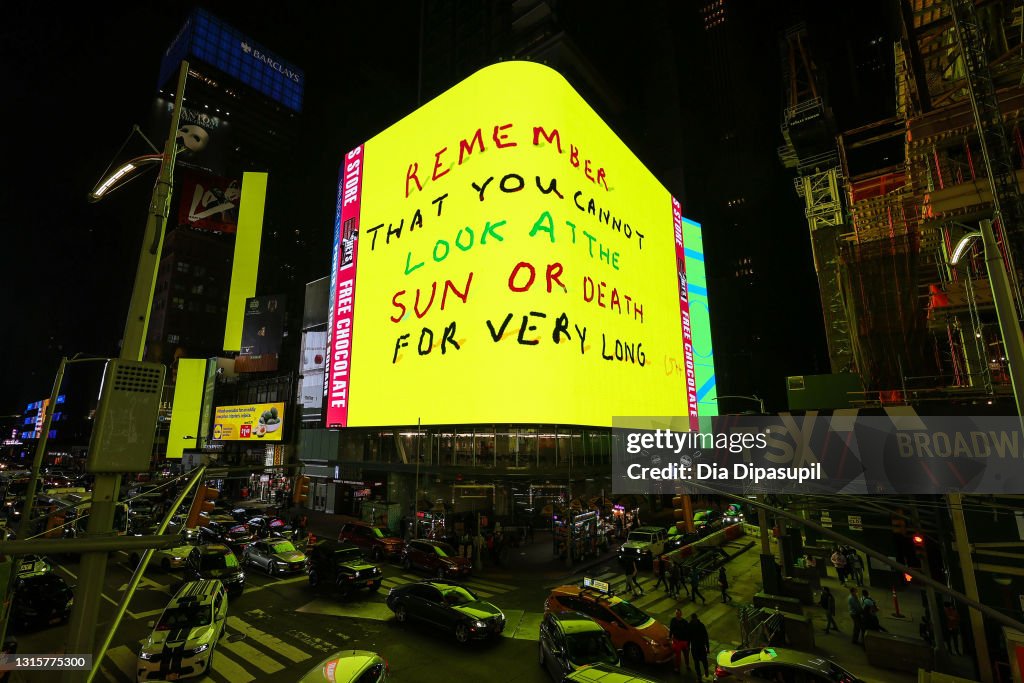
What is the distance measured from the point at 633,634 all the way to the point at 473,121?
19089 millimetres

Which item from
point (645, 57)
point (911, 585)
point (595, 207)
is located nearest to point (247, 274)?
point (595, 207)

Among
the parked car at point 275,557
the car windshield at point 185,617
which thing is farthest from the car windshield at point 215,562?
the car windshield at point 185,617

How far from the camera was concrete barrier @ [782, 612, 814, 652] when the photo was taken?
13492 mm

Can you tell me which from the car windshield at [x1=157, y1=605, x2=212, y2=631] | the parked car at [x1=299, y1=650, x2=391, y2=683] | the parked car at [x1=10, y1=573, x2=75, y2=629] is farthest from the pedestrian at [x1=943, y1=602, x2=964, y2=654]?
the parked car at [x1=10, y1=573, x2=75, y2=629]

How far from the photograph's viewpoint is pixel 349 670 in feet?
30.0

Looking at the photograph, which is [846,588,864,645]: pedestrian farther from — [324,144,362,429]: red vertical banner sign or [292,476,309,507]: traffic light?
[324,144,362,429]: red vertical banner sign

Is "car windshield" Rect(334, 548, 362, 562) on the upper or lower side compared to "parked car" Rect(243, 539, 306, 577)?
upper

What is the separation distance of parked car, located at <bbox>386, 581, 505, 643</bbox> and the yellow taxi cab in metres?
1.76

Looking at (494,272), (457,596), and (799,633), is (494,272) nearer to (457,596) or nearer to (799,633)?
(457,596)

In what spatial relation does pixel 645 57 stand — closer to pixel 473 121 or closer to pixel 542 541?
pixel 473 121

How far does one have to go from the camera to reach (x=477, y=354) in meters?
17.2

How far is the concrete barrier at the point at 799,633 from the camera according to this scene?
13.5 metres

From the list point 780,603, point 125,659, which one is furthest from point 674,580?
point 125,659

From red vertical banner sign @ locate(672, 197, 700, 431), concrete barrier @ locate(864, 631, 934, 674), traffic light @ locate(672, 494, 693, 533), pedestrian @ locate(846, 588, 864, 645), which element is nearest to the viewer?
traffic light @ locate(672, 494, 693, 533)
